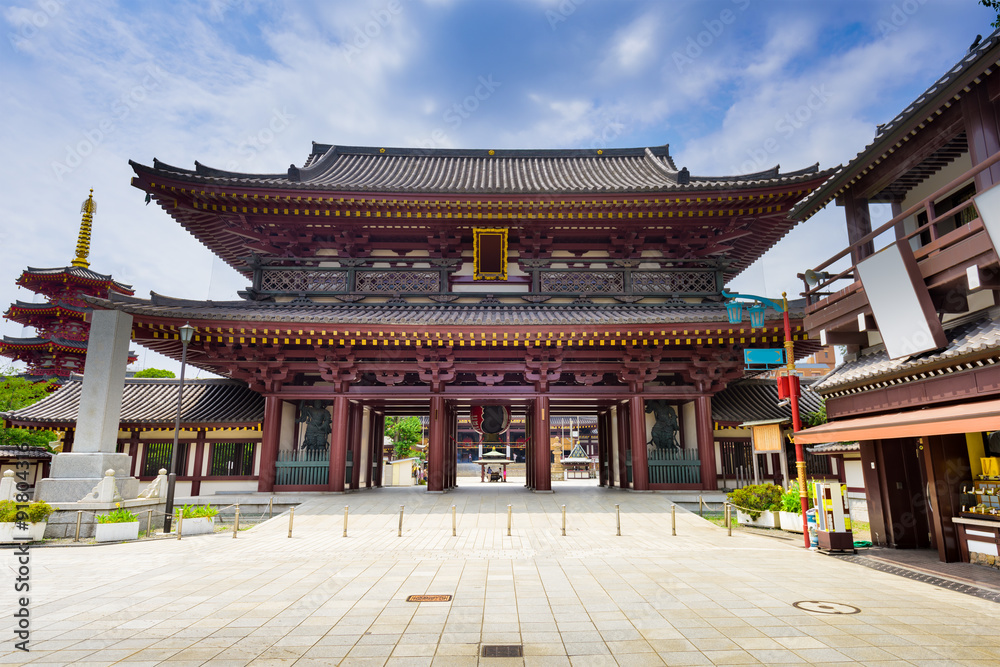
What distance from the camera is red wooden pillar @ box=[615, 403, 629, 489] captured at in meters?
18.7

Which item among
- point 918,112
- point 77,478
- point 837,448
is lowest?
point 77,478

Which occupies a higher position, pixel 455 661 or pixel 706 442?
pixel 706 442

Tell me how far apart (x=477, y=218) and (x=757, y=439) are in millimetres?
11628

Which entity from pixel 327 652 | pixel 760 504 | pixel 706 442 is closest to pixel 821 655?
pixel 327 652

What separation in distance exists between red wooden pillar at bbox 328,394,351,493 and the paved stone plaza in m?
5.04

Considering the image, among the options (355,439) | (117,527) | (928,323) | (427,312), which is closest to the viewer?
(928,323)

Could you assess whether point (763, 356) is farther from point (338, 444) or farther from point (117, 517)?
point (117, 517)

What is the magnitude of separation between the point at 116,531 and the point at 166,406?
8460 millimetres

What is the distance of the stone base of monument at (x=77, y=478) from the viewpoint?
42.3ft

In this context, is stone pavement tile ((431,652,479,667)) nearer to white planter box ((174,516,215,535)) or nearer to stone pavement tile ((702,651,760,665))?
stone pavement tile ((702,651,760,665))

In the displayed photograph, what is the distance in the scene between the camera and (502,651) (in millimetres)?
4988

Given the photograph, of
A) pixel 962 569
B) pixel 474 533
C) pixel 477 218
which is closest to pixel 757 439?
pixel 962 569

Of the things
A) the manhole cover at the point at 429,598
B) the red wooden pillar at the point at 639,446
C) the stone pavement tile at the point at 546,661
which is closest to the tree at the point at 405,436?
the red wooden pillar at the point at 639,446

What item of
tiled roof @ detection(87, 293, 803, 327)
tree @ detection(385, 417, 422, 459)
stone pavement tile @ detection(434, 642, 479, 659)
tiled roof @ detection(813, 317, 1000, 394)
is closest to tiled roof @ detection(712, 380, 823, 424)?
tiled roof @ detection(87, 293, 803, 327)
